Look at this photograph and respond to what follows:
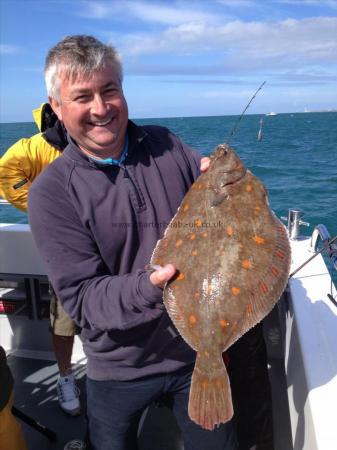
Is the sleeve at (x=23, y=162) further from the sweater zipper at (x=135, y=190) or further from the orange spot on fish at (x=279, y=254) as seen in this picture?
the orange spot on fish at (x=279, y=254)

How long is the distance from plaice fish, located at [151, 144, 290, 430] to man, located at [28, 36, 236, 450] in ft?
0.45

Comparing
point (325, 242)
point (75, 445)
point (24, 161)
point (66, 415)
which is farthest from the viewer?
point (66, 415)

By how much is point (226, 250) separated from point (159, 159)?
69 cm

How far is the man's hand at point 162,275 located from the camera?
5.70ft

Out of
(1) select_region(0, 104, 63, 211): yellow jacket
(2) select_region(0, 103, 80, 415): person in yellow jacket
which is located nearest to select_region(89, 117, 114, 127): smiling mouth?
(2) select_region(0, 103, 80, 415): person in yellow jacket

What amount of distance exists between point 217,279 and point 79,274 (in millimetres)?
662

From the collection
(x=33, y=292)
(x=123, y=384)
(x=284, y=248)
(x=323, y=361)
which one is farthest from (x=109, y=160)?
(x=33, y=292)

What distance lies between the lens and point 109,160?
6.86 ft

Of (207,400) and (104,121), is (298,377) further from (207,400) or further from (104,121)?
(104,121)

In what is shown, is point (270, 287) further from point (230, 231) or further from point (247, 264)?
point (230, 231)

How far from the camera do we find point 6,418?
8.22 ft

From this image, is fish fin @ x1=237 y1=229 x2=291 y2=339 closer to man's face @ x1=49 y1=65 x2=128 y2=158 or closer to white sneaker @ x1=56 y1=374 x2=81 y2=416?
man's face @ x1=49 y1=65 x2=128 y2=158

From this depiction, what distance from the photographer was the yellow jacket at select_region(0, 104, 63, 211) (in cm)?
363

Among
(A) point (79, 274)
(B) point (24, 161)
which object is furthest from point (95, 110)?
(B) point (24, 161)
